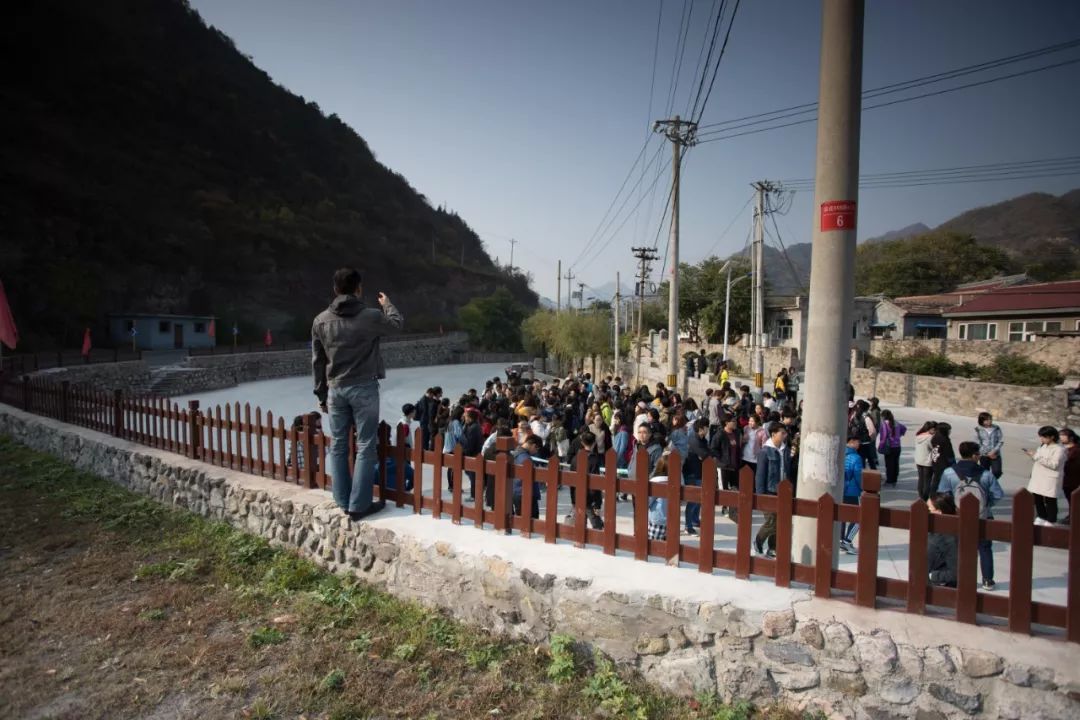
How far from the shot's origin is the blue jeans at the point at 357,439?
4.14m

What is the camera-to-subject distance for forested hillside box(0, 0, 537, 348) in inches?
1644

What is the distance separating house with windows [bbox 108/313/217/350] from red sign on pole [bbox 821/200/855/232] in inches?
1640

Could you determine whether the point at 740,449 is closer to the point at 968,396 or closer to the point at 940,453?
the point at 940,453

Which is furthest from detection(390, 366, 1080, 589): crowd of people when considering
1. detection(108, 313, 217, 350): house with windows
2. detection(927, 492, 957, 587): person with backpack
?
detection(108, 313, 217, 350): house with windows

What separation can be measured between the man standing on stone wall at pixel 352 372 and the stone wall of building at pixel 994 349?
81.4ft

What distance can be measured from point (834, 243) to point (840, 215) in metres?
0.17

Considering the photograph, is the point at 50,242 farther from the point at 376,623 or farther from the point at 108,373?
the point at 376,623

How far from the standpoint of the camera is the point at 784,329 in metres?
44.6

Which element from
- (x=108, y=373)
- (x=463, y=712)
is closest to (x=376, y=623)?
(x=463, y=712)

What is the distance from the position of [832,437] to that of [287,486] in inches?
178

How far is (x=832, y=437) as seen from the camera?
3.50 metres

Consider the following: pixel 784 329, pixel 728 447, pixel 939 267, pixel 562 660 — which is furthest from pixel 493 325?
pixel 562 660

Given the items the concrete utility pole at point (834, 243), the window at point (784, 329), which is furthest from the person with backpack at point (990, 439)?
the window at point (784, 329)

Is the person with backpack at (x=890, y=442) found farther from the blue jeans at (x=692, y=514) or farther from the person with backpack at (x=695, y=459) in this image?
the blue jeans at (x=692, y=514)
